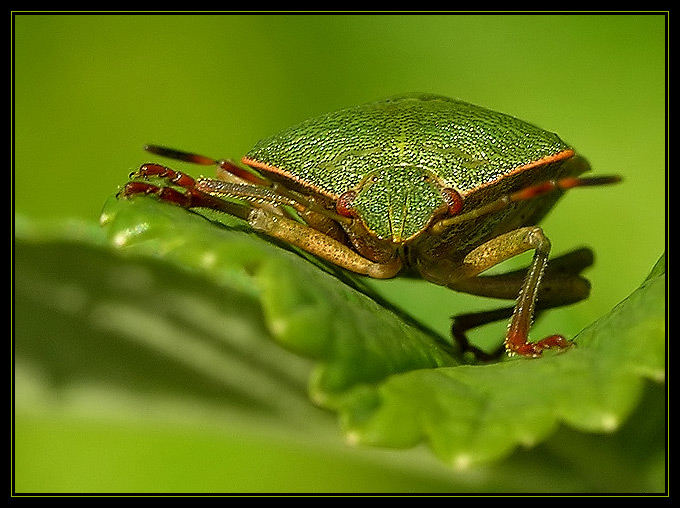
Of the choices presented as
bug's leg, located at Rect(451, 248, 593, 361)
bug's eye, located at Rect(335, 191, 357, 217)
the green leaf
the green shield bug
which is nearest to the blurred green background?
bug's leg, located at Rect(451, 248, 593, 361)

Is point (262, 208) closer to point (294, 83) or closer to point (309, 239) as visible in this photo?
point (309, 239)

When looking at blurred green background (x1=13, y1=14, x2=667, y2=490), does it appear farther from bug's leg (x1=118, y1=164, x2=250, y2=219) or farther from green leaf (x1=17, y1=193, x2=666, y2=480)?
green leaf (x1=17, y1=193, x2=666, y2=480)

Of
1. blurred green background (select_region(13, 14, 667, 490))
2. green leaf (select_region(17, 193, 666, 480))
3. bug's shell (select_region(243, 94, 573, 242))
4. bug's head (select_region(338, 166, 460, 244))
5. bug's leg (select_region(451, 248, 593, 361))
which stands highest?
blurred green background (select_region(13, 14, 667, 490))

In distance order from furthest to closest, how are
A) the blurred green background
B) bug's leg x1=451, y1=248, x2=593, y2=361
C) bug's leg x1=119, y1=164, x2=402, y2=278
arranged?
the blurred green background
bug's leg x1=451, y1=248, x2=593, y2=361
bug's leg x1=119, y1=164, x2=402, y2=278

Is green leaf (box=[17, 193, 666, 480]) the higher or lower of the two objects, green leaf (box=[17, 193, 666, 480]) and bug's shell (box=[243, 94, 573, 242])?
the lower

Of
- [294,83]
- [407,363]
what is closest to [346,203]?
[407,363]

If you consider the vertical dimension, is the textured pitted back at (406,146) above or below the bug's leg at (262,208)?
above

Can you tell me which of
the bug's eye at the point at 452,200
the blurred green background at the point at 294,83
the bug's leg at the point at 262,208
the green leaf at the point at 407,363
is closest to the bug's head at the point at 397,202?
the bug's eye at the point at 452,200

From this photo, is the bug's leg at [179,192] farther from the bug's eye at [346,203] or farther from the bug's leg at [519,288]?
the bug's leg at [519,288]
